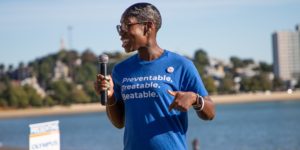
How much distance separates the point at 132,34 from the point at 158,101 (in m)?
0.39

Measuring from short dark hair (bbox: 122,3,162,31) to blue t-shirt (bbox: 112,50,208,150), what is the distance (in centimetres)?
22

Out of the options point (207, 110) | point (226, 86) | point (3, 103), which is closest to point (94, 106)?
point (3, 103)

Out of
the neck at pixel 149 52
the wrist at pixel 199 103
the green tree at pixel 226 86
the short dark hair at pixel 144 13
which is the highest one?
the short dark hair at pixel 144 13

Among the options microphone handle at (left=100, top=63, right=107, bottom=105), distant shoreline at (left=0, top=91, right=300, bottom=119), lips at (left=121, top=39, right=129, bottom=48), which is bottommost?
distant shoreline at (left=0, top=91, right=300, bottom=119)

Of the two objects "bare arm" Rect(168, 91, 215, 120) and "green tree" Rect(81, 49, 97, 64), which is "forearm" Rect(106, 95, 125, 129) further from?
"green tree" Rect(81, 49, 97, 64)

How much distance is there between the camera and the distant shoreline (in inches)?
5108

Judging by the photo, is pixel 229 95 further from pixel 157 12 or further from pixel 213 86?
pixel 157 12

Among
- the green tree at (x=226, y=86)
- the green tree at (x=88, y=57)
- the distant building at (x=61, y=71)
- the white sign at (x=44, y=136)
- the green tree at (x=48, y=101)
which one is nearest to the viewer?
the white sign at (x=44, y=136)

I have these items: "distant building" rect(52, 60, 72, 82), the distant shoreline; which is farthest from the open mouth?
"distant building" rect(52, 60, 72, 82)

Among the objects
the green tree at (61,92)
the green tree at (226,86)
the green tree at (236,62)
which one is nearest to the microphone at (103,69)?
the green tree at (61,92)

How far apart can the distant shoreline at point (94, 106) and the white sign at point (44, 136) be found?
104 meters

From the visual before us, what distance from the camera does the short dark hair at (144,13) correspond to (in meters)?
4.60

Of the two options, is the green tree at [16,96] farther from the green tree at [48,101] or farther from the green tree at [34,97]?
the green tree at [48,101]

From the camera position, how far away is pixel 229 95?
6156 inches
